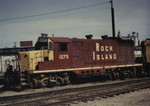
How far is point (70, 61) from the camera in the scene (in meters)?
17.5

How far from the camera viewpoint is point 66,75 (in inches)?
678

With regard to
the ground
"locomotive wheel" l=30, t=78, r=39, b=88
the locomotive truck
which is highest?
the locomotive truck

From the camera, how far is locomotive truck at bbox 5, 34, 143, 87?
16.0m

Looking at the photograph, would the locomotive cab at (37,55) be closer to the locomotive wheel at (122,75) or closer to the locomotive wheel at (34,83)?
the locomotive wheel at (34,83)

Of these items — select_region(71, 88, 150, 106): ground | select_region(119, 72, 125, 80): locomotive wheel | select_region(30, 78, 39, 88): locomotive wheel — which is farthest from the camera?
select_region(119, 72, 125, 80): locomotive wheel

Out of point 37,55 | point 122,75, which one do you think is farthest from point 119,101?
point 122,75

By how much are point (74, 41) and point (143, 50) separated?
33.1ft

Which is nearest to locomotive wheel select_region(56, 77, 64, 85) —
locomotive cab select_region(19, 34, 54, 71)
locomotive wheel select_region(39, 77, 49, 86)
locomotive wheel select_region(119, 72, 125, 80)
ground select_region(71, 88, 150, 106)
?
locomotive wheel select_region(39, 77, 49, 86)

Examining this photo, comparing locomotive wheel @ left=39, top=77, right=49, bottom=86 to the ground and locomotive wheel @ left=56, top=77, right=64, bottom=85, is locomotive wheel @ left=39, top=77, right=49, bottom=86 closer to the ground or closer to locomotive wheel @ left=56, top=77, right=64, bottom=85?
locomotive wheel @ left=56, top=77, right=64, bottom=85

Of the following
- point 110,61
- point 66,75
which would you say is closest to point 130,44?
point 110,61

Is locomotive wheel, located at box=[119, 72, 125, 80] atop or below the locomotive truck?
below

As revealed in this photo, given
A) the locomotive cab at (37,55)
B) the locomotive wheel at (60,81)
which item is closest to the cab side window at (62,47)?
the locomotive cab at (37,55)

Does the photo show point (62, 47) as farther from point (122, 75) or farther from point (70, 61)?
point (122, 75)

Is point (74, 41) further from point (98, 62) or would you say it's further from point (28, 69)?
point (28, 69)
